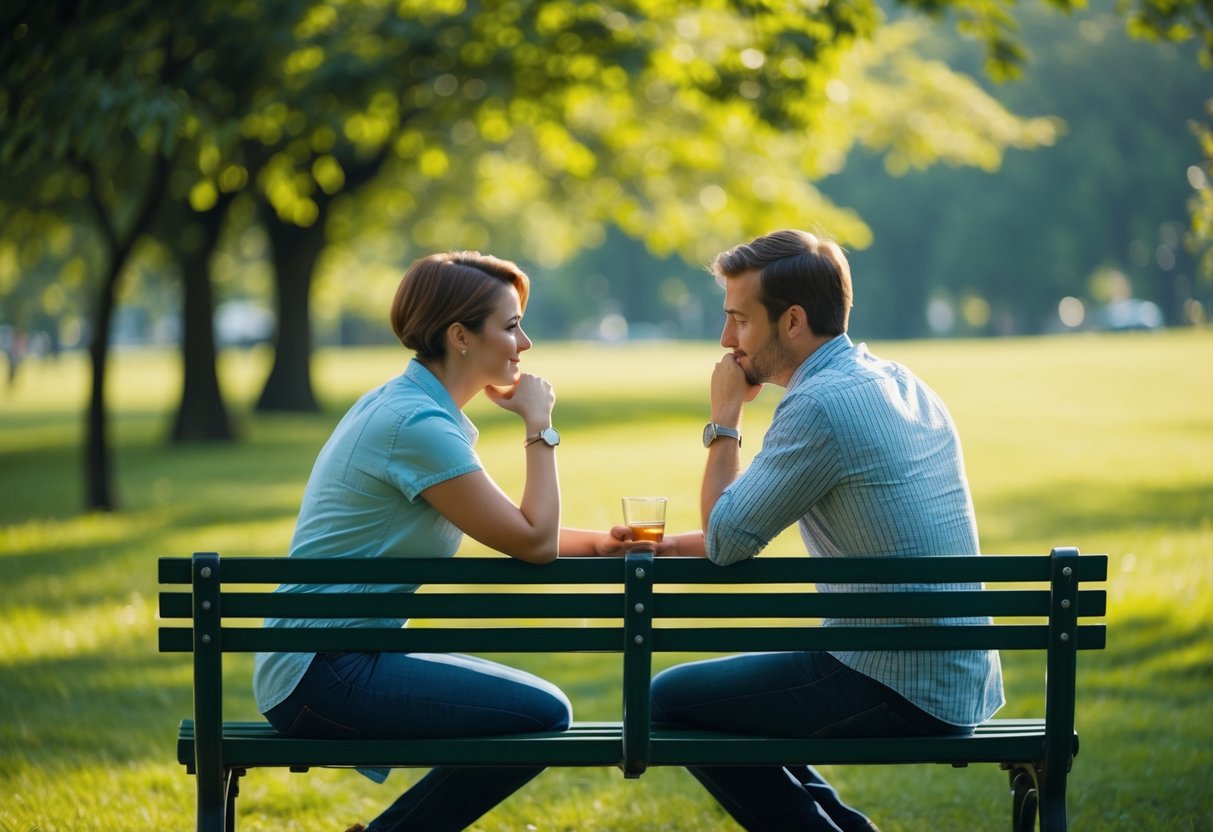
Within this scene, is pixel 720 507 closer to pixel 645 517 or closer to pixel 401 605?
pixel 645 517

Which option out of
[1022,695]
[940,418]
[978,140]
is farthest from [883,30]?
[940,418]

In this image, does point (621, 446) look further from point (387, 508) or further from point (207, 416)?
point (387, 508)

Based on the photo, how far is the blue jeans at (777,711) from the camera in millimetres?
3688

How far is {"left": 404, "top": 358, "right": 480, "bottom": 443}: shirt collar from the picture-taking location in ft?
12.6

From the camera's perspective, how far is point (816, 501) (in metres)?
3.70

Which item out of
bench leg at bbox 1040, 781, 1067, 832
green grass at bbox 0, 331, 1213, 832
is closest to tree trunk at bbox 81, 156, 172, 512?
green grass at bbox 0, 331, 1213, 832

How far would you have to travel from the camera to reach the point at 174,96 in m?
10.4

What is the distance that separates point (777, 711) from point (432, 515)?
3.06 feet

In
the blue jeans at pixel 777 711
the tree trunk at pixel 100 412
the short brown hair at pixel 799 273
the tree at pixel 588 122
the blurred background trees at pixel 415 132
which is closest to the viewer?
the blue jeans at pixel 777 711

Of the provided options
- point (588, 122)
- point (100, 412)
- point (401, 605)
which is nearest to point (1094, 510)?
point (100, 412)

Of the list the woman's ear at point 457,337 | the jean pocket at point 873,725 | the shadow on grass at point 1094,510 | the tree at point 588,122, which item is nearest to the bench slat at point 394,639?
the jean pocket at point 873,725

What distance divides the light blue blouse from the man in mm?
646

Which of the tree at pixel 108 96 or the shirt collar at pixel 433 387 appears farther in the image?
the tree at pixel 108 96

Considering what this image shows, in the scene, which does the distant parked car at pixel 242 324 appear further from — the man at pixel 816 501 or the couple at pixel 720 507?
the man at pixel 816 501
